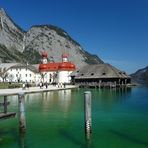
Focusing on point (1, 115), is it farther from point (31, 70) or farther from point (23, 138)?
point (31, 70)

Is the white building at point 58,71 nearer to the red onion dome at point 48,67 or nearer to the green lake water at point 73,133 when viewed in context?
the red onion dome at point 48,67

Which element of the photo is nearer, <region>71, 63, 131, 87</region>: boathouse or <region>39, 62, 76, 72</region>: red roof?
<region>71, 63, 131, 87</region>: boathouse

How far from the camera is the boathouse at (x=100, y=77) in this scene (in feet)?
411

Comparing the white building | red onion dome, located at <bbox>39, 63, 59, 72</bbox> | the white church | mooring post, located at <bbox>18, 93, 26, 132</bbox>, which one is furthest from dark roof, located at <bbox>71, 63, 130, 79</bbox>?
mooring post, located at <bbox>18, 93, 26, 132</bbox>

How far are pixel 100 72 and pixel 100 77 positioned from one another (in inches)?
126

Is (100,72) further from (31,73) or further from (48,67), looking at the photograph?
(31,73)

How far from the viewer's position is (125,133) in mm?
26219

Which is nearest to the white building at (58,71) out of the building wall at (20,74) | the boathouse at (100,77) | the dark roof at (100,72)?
the building wall at (20,74)

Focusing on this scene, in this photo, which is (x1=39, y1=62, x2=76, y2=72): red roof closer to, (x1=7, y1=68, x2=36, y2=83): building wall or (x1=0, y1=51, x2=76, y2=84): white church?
(x1=0, y1=51, x2=76, y2=84): white church

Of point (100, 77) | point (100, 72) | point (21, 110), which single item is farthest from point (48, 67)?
point (21, 110)

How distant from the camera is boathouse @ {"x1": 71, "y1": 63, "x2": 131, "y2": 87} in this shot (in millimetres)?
125412

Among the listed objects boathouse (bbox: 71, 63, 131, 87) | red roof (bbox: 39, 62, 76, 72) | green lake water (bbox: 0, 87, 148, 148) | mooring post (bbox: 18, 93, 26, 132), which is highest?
red roof (bbox: 39, 62, 76, 72)

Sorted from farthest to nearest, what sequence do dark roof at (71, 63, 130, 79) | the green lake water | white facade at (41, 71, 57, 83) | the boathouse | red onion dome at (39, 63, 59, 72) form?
white facade at (41, 71, 57, 83)
red onion dome at (39, 63, 59, 72)
dark roof at (71, 63, 130, 79)
the boathouse
the green lake water

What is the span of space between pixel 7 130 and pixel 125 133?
9.37 meters
